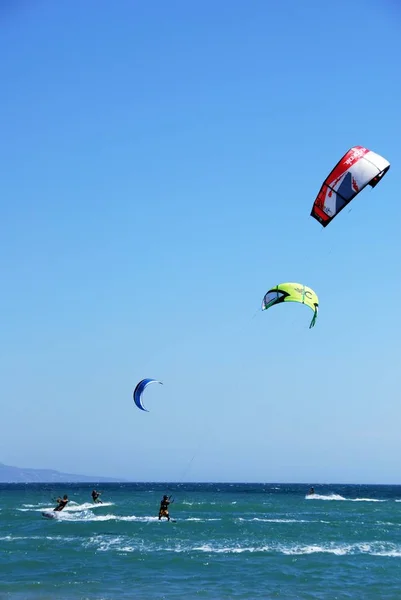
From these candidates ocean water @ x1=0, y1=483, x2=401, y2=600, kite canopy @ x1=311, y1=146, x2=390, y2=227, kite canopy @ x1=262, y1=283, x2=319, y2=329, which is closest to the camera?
kite canopy @ x1=311, y1=146, x2=390, y2=227

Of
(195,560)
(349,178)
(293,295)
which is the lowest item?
(195,560)

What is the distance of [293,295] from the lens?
20.5 m

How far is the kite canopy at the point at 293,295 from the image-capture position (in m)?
20.5

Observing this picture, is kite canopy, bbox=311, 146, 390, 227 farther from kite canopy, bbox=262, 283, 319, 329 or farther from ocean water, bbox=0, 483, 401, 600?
ocean water, bbox=0, 483, 401, 600

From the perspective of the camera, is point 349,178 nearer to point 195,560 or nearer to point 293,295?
point 293,295

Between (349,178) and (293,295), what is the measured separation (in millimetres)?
5837

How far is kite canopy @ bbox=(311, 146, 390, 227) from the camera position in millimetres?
15102

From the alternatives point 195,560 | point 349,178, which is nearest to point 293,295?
point 349,178

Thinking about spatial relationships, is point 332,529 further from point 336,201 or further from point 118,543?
point 336,201

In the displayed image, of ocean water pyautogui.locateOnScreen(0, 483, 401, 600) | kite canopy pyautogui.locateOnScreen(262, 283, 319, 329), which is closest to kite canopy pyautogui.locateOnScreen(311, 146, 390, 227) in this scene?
kite canopy pyautogui.locateOnScreen(262, 283, 319, 329)

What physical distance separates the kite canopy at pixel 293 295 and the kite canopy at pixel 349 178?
454cm

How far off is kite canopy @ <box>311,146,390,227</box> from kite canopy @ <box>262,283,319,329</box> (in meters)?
4.54

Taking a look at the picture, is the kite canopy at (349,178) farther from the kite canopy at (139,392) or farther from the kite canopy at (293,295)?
the kite canopy at (139,392)

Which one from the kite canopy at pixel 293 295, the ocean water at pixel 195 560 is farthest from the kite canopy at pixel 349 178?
the ocean water at pixel 195 560
